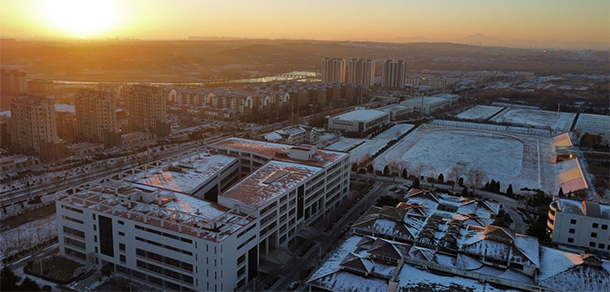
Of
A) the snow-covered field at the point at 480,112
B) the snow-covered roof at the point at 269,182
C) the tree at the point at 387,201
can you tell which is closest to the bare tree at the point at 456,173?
the tree at the point at 387,201

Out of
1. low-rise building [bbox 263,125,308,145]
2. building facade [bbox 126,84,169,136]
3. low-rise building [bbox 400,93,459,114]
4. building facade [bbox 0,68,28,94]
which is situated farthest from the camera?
low-rise building [bbox 400,93,459,114]

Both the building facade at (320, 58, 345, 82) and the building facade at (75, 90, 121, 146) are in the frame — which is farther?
the building facade at (320, 58, 345, 82)

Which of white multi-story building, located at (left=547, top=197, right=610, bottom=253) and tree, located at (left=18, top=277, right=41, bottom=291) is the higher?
white multi-story building, located at (left=547, top=197, right=610, bottom=253)

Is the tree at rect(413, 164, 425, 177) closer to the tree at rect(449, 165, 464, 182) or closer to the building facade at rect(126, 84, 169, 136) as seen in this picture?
the tree at rect(449, 165, 464, 182)

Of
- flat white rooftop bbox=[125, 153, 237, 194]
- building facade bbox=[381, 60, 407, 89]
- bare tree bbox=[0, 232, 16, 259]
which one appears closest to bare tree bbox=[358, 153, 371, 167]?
flat white rooftop bbox=[125, 153, 237, 194]

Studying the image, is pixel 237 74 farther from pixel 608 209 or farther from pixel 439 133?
pixel 608 209

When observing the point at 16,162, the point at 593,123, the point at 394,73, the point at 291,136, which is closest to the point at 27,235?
the point at 16,162

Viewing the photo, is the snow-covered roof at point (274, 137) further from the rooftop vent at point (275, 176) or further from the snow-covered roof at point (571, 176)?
the snow-covered roof at point (571, 176)

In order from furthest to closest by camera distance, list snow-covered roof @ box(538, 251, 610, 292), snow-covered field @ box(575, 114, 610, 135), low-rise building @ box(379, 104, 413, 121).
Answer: low-rise building @ box(379, 104, 413, 121)
snow-covered field @ box(575, 114, 610, 135)
snow-covered roof @ box(538, 251, 610, 292)
